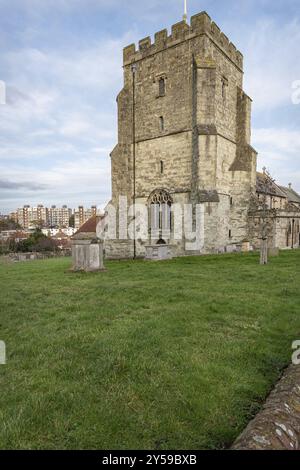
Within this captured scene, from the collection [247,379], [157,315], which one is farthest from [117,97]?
[247,379]

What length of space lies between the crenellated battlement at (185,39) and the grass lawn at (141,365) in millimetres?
16982

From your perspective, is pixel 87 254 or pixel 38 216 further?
pixel 38 216

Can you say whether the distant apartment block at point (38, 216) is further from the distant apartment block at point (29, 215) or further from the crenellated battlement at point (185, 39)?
the crenellated battlement at point (185, 39)

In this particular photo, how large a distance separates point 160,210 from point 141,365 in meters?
16.7

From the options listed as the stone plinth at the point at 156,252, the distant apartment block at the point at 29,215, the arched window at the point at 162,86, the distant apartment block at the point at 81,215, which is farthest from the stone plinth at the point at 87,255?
the distant apartment block at the point at 29,215

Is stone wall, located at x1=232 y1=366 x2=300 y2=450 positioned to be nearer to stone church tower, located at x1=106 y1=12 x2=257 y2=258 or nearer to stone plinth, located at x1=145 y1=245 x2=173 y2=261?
stone plinth, located at x1=145 y1=245 x2=173 y2=261

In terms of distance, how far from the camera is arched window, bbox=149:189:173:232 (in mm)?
19812

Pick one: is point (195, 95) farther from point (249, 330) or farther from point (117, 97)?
point (249, 330)

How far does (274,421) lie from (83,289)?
716 centimetres

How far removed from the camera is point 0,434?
2.65 m

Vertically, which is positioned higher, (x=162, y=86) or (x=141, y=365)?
(x=162, y=86)

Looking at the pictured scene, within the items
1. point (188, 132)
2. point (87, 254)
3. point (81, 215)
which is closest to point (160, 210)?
point (188, 132)

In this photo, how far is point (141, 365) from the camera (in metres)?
3.85

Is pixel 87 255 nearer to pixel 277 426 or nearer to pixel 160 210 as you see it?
pixel 160 210
